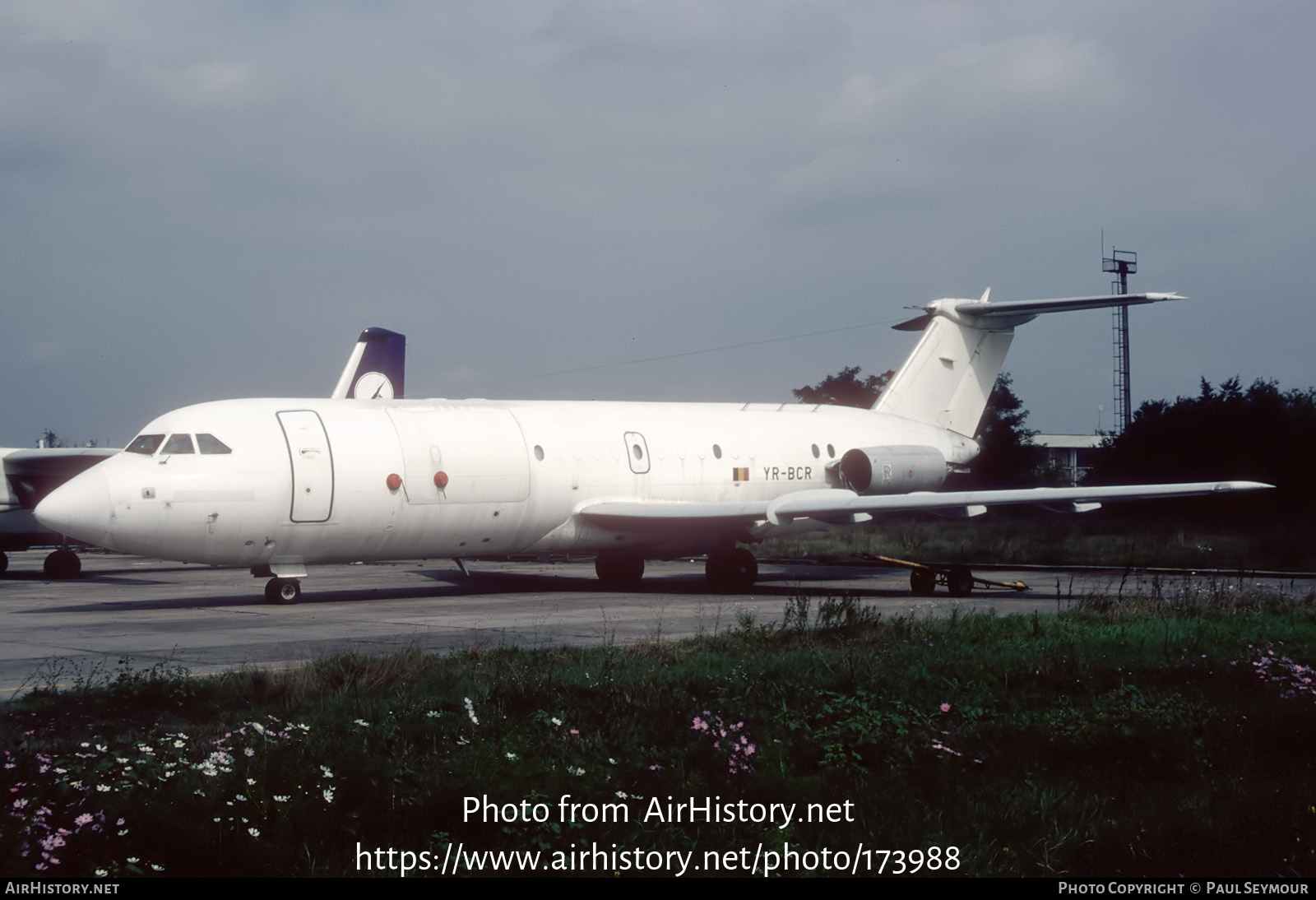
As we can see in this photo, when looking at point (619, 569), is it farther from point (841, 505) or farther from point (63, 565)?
point (63, 565)

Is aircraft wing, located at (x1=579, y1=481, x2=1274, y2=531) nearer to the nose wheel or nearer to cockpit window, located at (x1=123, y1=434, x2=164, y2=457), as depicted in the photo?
the nose wheel

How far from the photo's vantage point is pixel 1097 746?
7.96 m

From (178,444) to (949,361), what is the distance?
1754 centimetres

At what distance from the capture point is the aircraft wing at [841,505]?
2100cm

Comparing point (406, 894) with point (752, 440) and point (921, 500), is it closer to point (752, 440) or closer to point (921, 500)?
point (921, 500)

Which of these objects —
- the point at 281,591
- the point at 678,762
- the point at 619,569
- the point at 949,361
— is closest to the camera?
the point at 678,762

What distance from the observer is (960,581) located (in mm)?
21312

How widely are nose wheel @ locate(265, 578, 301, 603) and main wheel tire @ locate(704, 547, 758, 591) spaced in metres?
8.23

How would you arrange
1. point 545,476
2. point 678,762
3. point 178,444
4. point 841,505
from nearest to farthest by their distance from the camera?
point 678,762 < point 178,444 < point 545,476 < point 841,505

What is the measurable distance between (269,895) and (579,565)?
29.1 meters

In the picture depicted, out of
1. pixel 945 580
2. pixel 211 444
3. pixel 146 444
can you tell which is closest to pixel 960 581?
pixel 945 580

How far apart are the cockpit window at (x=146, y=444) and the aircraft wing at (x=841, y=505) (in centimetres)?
731

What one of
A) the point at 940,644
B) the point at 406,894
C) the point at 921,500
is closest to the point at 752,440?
the point at 921,500

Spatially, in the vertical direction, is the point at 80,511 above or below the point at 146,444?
below
